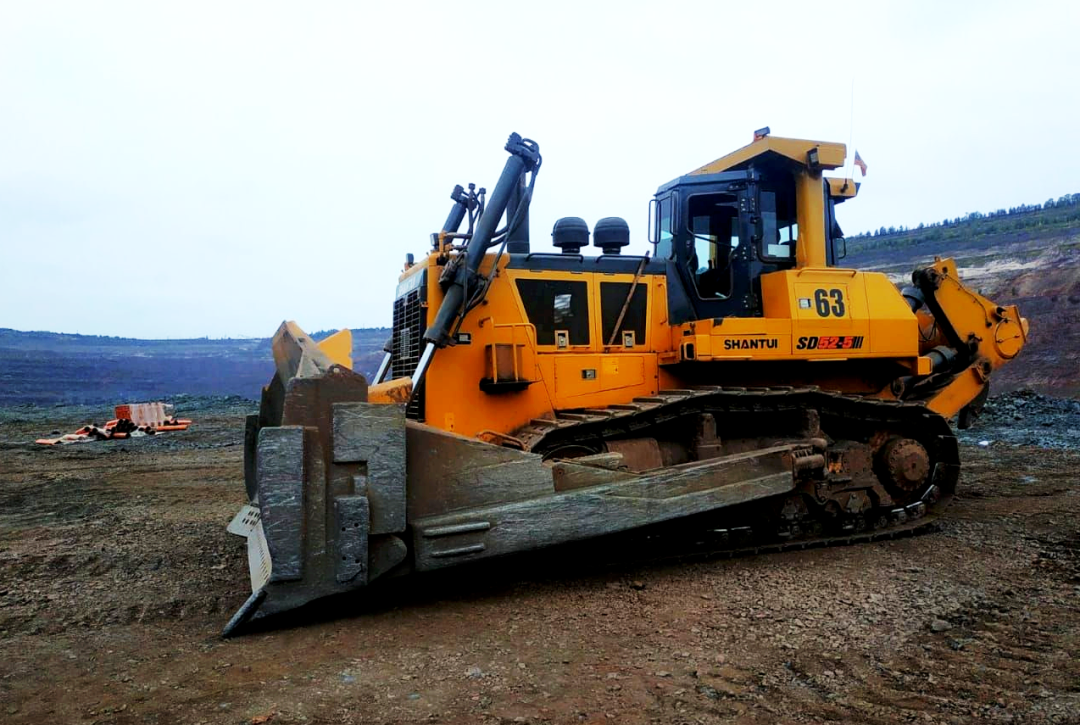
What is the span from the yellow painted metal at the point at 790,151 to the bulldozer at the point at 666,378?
2 cm

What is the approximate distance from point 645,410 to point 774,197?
257 cm

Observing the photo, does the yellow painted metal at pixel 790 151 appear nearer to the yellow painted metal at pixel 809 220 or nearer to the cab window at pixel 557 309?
the yellow painted metal at pixel 809 220

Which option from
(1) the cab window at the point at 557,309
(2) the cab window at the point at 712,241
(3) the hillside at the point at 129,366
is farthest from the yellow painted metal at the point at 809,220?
(3) the hillside at the point at 129,366

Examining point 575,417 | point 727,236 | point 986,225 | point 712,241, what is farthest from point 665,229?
point 986,225

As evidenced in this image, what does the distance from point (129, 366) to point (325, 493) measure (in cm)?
4501

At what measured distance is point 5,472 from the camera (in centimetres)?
1270

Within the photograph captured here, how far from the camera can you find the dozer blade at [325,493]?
4.41 m

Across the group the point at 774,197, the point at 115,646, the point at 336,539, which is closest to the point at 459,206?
the point at 774,197

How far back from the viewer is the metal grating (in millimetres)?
6367

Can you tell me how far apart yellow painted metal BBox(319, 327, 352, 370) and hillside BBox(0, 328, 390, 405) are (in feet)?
69.9

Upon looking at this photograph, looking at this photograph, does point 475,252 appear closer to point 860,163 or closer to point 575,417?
point 575,417

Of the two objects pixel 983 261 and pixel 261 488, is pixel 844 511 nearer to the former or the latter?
pixel 261 488

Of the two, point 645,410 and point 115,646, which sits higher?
point 645,410

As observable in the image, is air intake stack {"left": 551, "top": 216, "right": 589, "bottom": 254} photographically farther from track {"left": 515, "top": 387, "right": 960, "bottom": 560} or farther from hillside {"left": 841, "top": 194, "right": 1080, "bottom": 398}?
hillside {"left": 841, "top": 194, "right": 1080, "bottom": 398}
